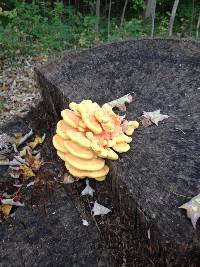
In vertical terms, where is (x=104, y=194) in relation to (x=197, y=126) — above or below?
below

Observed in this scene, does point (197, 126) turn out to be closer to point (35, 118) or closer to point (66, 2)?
point (35, 118)

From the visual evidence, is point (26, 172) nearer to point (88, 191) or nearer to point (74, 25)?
point (88, 191)

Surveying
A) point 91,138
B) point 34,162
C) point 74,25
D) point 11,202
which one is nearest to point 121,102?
point 91,138

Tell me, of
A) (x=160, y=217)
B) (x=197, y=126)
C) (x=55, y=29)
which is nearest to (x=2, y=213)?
(x=160, y=217)

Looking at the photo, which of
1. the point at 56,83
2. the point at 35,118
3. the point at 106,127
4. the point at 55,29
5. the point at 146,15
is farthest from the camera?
the point at 146,15

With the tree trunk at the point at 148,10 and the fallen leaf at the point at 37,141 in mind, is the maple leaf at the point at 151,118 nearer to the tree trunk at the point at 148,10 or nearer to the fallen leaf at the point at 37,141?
the fallen leaf at the point at 37,141

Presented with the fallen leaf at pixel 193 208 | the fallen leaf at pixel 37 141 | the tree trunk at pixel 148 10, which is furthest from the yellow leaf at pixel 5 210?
the tree trunk at pixel 148 10

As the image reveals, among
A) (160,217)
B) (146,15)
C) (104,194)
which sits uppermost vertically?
(160,217)
